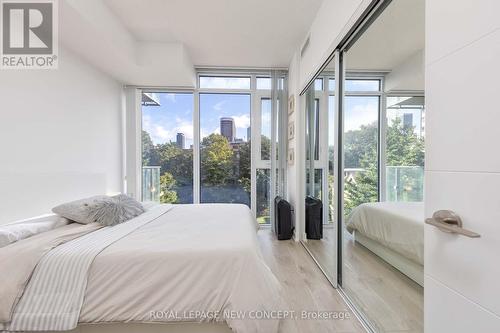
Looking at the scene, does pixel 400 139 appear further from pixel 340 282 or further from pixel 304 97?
pixel 304 97

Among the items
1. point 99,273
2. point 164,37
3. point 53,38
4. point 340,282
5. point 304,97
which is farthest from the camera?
point 304,97

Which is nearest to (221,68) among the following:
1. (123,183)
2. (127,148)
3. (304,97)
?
(304,97)

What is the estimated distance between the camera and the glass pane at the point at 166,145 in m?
4.36

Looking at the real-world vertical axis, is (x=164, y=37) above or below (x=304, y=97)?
above

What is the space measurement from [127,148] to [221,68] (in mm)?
2140

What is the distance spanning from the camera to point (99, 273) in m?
1.42

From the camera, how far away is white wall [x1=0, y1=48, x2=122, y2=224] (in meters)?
2.07

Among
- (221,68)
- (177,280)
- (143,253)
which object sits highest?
(221,68)

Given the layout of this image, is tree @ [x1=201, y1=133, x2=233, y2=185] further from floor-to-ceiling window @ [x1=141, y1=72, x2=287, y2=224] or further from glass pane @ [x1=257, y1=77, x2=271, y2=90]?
glass pane @ [x1=257, y1=77, x2=271, y2=90]

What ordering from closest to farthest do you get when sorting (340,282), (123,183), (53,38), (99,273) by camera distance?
(99,273) → (340,282) → (53,38) → (123,183)

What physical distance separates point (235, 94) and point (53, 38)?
261cm

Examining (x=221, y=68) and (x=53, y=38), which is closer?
(x=53, y=38)

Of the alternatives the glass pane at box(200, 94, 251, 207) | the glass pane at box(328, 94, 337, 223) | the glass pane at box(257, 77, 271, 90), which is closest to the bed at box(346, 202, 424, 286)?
the glass pane at box(328, 94, 337, 223)

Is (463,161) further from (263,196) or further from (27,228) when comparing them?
(263,196)
